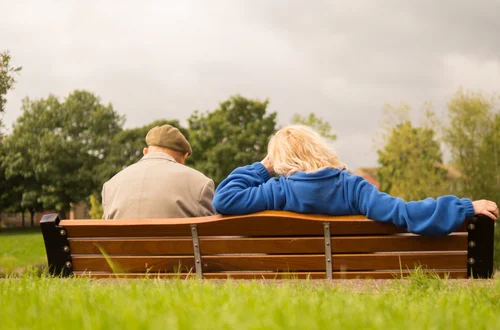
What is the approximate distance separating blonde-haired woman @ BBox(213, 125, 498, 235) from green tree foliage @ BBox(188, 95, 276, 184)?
43041 mm

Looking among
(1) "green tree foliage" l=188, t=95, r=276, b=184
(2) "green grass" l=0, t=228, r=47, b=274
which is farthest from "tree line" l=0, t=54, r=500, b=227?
(2) "green grass" l=0, t=228, r=47, b=274

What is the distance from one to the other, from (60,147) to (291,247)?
1920 inches

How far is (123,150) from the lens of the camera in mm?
52406

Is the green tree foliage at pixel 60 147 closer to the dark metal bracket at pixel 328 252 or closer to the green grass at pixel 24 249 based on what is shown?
the green grass at pixel 24 249

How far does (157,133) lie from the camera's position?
6.71m

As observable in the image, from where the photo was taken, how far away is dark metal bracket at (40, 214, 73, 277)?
533 centimetres

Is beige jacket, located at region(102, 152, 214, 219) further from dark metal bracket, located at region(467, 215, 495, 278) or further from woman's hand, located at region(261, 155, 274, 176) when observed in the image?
dark metal bracket, located at region(467, 215, 495, 278)

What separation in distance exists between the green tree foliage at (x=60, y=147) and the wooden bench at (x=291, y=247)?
1791 inches

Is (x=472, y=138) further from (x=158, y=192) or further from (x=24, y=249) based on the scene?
(x=158, y=192)

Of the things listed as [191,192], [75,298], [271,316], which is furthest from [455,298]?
[191,192]

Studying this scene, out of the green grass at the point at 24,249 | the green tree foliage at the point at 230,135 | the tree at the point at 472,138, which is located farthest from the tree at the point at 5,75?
the green tree foliage at the point at 230,135

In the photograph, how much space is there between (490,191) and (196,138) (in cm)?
2347

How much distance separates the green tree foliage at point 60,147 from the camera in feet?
164

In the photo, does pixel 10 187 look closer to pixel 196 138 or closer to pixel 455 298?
pixel 196 138
